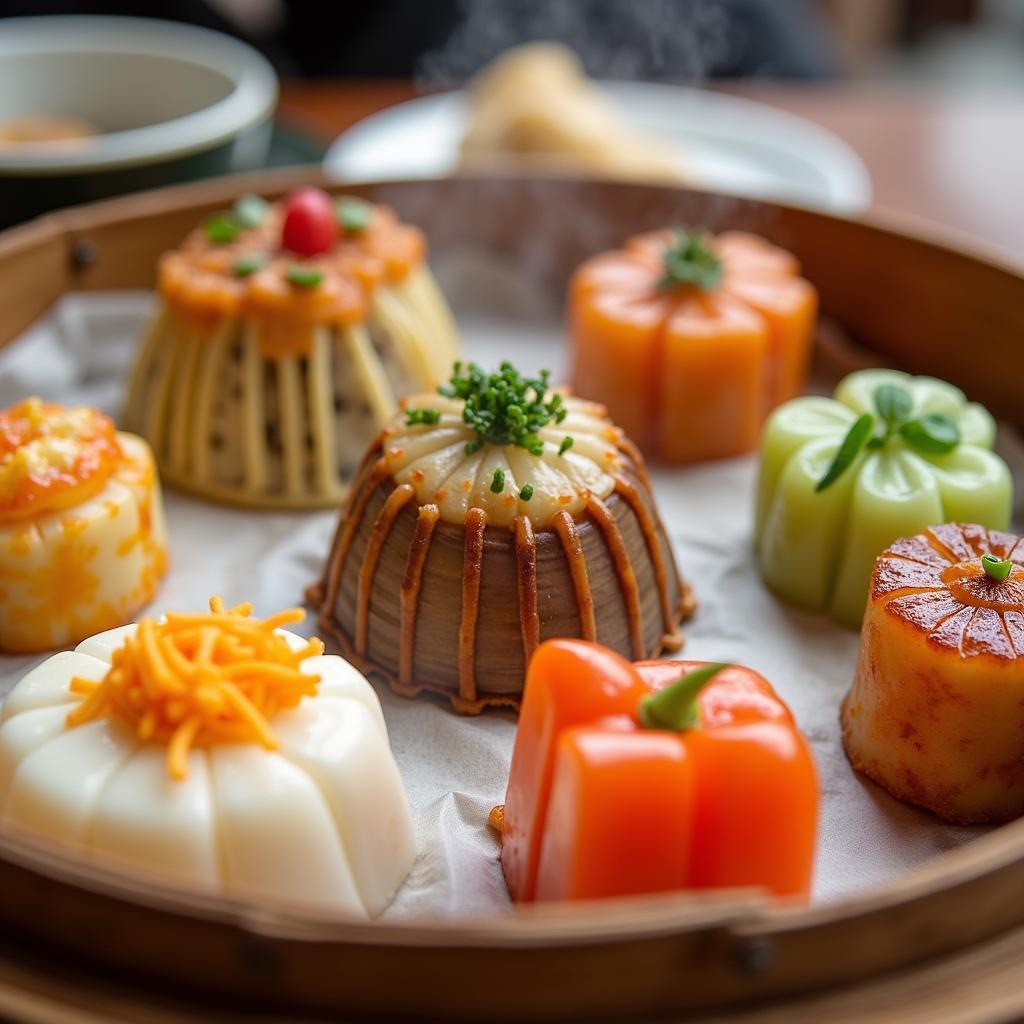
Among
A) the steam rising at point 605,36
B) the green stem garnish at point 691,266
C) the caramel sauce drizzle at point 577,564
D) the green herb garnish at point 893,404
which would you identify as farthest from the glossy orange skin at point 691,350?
the steam rising at point 605,36

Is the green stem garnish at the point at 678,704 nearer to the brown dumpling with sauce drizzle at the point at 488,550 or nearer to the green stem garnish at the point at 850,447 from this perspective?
the brown dumpling with sauce drizzle at the point at 488,550

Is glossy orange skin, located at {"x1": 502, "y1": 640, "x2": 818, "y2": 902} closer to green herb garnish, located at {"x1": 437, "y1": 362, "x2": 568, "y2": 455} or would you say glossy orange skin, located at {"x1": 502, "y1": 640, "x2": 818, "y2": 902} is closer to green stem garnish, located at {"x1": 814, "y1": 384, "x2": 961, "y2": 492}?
green herb garnish, located at {"x1": 437, "y1": 362, "x2": 568, "y2": 455}

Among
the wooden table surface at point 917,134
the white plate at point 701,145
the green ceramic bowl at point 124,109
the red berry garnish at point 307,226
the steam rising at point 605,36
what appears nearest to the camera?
the red berry garnish at point 307,226

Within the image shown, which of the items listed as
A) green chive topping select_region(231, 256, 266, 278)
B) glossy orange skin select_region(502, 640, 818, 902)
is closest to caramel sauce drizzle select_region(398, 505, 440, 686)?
glossy orange skin select_region(502, 640, 818, 902)

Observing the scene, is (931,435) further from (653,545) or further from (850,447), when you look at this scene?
(653,545)

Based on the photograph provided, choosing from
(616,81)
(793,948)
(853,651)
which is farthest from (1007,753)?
(616,81)
